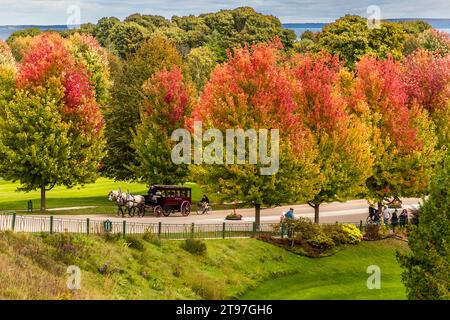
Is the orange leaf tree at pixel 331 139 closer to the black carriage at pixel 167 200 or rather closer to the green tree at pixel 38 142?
the black carriage at pixel 167 200

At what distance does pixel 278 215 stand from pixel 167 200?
9.67 metres

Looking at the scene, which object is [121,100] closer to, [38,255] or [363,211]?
[363,211]

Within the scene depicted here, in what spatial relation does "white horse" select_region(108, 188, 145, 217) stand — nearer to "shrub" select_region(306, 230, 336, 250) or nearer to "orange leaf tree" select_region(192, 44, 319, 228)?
"orange leaf tree" select_region(192, 44, 319, 228)

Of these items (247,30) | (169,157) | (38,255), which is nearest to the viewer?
(38,255)

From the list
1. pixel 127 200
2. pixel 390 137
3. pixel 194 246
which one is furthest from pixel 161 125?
pixel 194 246

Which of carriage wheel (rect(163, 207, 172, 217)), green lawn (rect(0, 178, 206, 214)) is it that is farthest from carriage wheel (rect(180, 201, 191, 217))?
green lawn (rect(0, 178, 206, 214))

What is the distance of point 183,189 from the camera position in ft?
183

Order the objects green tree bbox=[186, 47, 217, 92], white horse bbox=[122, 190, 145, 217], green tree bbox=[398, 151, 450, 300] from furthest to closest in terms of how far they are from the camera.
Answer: green tree bbox=[186, 47, 217, 92] → white horse bbox=[122, 190, 145, 217] → green tree bbox=[398, 151, 450, 300]

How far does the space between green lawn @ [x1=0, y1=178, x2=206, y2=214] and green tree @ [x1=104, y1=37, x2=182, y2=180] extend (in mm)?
3587

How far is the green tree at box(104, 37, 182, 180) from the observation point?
66.7 m

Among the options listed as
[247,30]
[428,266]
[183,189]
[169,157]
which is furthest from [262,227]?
[247,30]

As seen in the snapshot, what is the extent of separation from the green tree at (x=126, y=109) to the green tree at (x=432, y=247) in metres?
37.4

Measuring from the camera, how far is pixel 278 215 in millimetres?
59562
